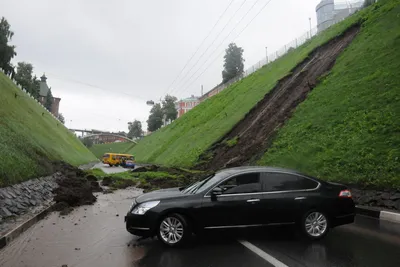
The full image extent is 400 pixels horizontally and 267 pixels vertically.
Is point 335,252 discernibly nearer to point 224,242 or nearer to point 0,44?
point 224,242

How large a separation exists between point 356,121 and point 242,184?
10001 millimetres

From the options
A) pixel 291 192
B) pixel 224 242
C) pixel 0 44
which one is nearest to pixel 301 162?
pixel 291 192

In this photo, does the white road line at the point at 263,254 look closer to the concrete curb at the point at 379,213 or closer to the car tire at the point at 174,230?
the car tire at the point at 174,230

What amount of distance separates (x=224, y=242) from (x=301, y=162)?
30.7 feet

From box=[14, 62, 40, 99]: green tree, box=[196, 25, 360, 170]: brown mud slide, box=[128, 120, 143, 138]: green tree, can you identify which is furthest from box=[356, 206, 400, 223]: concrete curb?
box=[128, 120, 143, 138]: green tree

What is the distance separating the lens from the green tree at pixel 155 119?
100200mm

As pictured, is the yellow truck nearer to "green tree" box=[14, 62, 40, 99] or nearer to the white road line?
"green tree" box=[14, 62, 40, 99]

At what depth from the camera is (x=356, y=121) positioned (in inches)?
568

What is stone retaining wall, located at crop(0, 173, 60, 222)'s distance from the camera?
28.2ft

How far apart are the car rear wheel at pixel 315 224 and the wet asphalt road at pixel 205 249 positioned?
0.70ft

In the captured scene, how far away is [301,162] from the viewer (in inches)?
585

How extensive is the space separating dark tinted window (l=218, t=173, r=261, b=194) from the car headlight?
144 centimetres

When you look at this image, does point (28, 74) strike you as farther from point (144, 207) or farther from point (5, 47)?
Result: point (144, 207)

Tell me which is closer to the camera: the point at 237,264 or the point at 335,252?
the point at 237,264
